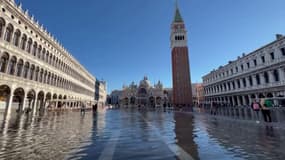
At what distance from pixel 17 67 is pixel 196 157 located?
25906mm

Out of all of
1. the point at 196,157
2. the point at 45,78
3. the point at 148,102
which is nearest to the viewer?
the point at 196,157

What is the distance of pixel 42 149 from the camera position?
5.30 meters

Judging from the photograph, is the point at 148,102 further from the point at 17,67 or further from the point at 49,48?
the point at 17,67

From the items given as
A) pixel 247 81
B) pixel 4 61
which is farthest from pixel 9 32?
pixel 247 81

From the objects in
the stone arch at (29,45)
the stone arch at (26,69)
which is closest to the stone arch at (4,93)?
the stone arch at (26,69)

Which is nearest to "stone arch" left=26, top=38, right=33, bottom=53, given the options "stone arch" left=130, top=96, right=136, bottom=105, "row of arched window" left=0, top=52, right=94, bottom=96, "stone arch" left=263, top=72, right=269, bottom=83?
"row of arched window" left=0, top=52, right=94, bottom=96

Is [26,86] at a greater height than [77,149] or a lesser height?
greater

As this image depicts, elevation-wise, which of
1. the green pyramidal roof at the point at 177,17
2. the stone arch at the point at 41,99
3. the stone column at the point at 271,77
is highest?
the green pyramidal roof at the point at 177,17

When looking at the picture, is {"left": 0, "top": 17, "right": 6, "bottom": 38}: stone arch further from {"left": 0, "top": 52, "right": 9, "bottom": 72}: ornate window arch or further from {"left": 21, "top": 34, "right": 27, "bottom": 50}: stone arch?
{"left": 21, "top": 34, "right": 27, "bottom": 50}: stone arch

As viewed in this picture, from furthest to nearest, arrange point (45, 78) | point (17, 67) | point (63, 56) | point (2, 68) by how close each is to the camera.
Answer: point (63, 56) < point (45, 78) < point (17, 67) < point (2, 68)

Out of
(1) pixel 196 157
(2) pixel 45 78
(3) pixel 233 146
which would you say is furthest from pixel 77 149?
(2) pixel 45 78

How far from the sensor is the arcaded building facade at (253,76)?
28219 mm

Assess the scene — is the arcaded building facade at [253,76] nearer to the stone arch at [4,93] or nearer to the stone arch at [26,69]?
the stone arch at [26,69]

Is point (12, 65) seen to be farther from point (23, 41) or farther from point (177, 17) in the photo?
point (177, 17)
